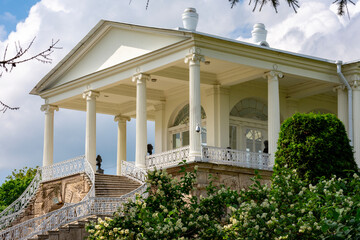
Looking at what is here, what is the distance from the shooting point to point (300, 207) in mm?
12078

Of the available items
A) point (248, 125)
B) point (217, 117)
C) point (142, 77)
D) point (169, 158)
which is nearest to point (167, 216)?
point (169, 158)

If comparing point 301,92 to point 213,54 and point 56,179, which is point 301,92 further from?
point 56,179

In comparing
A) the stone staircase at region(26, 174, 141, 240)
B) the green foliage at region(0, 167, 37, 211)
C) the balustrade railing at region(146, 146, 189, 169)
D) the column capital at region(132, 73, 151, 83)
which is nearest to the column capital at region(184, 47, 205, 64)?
the column capital at region(132, 73, 151, 83)

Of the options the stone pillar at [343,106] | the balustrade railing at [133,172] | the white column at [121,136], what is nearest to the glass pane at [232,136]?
the stone pillar at [343,106]

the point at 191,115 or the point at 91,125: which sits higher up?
the point at 91,125

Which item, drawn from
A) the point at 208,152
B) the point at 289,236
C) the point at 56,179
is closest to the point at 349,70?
the point at 208,152

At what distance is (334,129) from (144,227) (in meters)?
7.33

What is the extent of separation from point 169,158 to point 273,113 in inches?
147

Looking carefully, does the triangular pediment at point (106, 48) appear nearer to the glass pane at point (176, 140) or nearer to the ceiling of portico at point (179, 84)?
the ceiling of portico at point (179, 84)

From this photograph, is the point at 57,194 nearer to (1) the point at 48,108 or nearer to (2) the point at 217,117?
(1) the point at 48,108

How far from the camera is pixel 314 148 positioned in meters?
17.8

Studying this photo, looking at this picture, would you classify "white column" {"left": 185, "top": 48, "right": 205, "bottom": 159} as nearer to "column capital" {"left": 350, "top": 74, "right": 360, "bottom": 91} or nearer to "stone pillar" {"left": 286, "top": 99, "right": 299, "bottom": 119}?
"column capital" {"left": 350, "top": 74, "right": 360, "bottom": 91}

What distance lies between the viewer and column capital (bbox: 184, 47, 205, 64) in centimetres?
2178

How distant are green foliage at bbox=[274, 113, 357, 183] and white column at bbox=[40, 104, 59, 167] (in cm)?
1215
